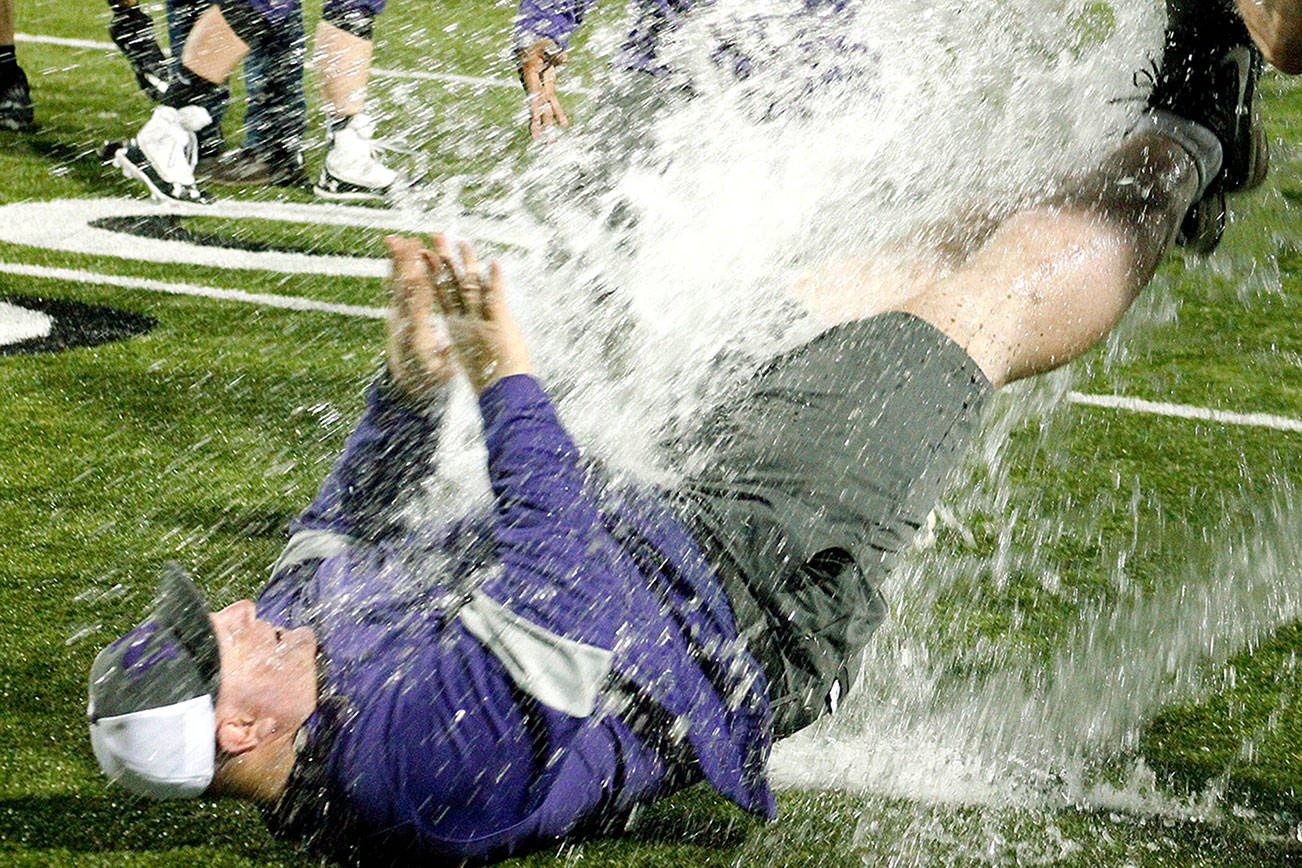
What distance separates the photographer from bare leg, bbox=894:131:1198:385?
8.80 feet

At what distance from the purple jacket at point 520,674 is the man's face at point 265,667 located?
0.11 feet

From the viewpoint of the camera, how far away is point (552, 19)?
4992mm

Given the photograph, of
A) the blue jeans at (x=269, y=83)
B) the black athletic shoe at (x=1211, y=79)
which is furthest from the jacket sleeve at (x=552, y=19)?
the blue jeans at (x=269, y=83)

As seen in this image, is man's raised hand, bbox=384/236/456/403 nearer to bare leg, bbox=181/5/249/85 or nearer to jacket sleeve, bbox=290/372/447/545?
jacket sleeve, bbox=290/372/447/545

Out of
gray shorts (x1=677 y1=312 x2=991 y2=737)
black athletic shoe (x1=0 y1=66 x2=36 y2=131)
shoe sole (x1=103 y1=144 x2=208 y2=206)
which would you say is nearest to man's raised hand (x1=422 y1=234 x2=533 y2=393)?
gray shorts (x1=677 y1=312 x2=991 y2=737)

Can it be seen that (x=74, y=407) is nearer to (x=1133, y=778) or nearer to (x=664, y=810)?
(x=664, y=810)

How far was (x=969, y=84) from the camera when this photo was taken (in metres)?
4.77

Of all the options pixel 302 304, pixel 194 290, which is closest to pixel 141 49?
pixel 194 290

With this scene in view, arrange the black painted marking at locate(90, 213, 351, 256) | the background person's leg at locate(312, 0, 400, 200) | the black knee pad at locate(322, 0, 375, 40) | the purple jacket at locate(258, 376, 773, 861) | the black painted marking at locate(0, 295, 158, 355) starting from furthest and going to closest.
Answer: the background person's leg at locate(312, 0, 400, 200) → the black knee pad at locate(322, 0, 375, 40) → the black painted marking at locate(90, 213, 351, 256) → the black painted marking at locate(0, 295, 158, 355) → the purple jacket at locate(258, 376, 773, 861)

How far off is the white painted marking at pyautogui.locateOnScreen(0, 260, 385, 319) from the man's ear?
11.2 ft

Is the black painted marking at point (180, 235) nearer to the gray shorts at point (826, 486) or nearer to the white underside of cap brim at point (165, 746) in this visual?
the gray shorts at point (826, 486)

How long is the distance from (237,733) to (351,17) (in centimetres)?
544

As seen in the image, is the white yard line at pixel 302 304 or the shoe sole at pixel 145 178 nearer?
the white yard line at pixel 302 304

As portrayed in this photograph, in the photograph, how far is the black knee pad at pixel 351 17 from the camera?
274 inches
